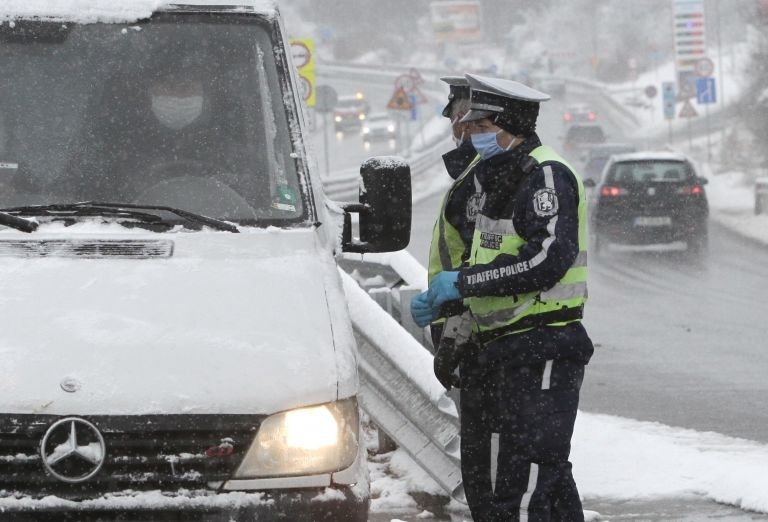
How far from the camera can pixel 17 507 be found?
3.83m

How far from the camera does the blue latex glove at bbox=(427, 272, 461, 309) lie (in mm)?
4965

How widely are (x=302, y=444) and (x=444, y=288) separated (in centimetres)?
114

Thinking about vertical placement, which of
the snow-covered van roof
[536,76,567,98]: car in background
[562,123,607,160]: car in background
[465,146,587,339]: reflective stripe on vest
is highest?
the snow-covered van roof

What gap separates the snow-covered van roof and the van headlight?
2043 mm

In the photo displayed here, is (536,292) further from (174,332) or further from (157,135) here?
(157,135)

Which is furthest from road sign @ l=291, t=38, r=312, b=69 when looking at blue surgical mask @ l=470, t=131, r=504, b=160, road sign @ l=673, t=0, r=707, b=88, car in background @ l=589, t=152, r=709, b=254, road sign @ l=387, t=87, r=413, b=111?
road sign @ l=673, t=0, r=707, b=88

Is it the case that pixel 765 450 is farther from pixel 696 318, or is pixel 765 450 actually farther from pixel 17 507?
pixel 696 318

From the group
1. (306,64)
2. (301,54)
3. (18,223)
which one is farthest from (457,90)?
(306,64)

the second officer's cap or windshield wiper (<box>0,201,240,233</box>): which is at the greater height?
the second officer's cap

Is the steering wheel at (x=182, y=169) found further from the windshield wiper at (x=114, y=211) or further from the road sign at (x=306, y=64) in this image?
the road sign at (x=306, y=64)

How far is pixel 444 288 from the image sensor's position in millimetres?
4992

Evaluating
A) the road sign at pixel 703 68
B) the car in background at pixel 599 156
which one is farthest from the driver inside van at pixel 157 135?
the road sign at pixel 703 68

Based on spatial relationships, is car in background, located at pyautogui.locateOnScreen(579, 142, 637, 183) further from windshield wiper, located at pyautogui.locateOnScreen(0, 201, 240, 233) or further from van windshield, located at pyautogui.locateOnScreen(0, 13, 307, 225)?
windshield wiper, located at pyautogui.locateOnScreen(0, 201, 240, 233)

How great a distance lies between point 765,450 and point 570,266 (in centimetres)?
366
